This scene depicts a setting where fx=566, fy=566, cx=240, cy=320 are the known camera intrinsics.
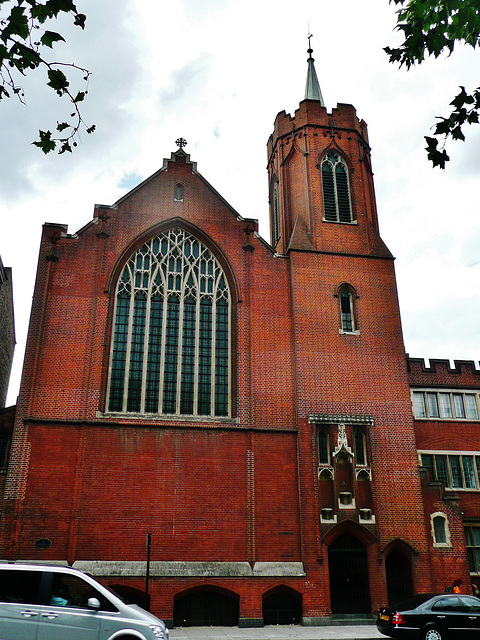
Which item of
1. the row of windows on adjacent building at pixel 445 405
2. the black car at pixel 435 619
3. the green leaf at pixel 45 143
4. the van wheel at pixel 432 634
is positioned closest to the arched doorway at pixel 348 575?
the black car at pixel 435 619

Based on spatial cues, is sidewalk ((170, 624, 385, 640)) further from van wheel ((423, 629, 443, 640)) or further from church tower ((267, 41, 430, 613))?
van wheel ((423, 629, 443, 640))

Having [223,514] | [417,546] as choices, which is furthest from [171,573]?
[417,546]

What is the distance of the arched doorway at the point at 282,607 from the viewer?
17781mm

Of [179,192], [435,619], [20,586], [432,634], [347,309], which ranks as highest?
[179,192]

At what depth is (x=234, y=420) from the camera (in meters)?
19.8

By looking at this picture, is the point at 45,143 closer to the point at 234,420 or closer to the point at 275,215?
the point at 234,420

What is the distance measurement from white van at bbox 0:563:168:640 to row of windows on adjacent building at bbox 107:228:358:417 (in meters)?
10.3

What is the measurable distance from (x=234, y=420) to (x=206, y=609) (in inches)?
234

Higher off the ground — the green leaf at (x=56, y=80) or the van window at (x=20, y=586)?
the green leaf at (x=56, y=80)

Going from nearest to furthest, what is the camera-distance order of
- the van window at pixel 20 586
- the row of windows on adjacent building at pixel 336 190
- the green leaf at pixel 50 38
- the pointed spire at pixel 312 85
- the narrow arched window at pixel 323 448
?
the green leaf at pixel 50 38, the van window at pixel 20 586, the narrow arched window at pixel 323 448, the row of windows on adjacent building at pixel 336 190, the pointed spire at pixel 312 85

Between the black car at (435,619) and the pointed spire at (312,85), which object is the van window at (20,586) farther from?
the pointed spire at (312,85)

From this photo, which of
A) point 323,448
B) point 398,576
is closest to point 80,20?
point 323,448

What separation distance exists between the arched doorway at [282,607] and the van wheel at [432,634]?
5.06 metres

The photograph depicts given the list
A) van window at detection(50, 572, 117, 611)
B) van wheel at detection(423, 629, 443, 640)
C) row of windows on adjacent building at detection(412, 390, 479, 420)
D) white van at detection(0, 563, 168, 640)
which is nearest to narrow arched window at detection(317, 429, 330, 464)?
row of windows on adjacent building at detection(412, 390, 479, 420)
